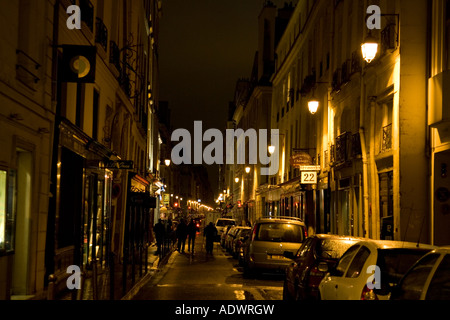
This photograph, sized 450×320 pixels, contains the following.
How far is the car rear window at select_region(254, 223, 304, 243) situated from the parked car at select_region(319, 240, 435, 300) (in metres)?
10.6

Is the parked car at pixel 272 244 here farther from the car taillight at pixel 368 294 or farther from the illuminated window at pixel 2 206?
the car taillight at pixel 368 294

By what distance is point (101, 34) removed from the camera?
21.3 m

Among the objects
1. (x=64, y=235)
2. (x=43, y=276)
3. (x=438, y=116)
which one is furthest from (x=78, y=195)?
(x=438, y=116)

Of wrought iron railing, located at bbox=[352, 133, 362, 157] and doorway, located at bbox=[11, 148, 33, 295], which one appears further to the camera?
wrought iron railing, located at bbox=[352, 133, 362, 157]

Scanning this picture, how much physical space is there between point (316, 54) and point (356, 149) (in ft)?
36.2

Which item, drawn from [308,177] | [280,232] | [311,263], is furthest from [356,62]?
[311,263]

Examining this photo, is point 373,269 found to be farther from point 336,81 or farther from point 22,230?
point 336,81

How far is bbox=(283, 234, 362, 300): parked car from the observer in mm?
A: 11984

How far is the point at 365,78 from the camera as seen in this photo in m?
24.5

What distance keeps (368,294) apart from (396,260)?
947 millimetres

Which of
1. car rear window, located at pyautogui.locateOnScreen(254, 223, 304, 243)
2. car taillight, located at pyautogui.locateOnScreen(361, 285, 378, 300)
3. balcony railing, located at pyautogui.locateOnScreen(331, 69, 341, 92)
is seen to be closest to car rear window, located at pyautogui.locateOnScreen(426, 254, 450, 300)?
car taillight, located at pyautogui.locateOnScreen(361, 285, 378, 300)

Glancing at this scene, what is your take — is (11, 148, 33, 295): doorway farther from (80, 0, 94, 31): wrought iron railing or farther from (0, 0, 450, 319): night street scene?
(80, 0, 94, 31): wrought iron railing

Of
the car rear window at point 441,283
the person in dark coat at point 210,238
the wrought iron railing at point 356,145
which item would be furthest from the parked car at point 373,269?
the person in dark coat at point 210,238
